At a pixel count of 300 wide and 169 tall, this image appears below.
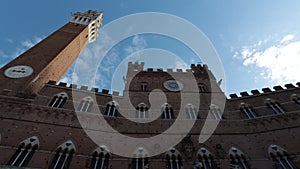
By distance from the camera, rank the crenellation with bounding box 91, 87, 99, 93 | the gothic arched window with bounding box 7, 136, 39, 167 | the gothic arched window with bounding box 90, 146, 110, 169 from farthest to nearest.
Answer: the crenellation with bounding box 91, 87, 99, 93, the gothic arched window with bounding box 90, 146, 110, 169, the gothic arched window with bounding box 7, 136, 39, 167

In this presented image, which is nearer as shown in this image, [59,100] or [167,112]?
[59,100]

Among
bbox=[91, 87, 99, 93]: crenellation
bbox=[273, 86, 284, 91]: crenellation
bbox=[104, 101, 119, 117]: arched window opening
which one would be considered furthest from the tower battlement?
bbox=[273, 86, 284, 91]: crenellation

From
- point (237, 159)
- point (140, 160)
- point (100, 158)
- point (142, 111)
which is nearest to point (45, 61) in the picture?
point (142, 111)

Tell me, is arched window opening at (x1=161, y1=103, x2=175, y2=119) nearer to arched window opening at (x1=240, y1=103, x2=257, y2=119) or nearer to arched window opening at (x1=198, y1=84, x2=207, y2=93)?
arched window opening at (x1=198, y1=84, x2=207, y2=93)

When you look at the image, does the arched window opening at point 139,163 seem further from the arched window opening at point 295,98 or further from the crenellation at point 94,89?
→ the arched window opening at point 295,98

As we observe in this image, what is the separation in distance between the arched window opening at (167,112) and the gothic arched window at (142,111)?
44.1 inches

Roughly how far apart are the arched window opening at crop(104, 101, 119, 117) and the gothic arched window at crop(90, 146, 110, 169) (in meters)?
3.12

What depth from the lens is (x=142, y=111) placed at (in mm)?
15977

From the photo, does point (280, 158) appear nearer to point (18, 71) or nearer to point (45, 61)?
point (45, 61)

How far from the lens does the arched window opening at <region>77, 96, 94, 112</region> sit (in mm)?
15258

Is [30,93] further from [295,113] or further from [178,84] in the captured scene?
[295,113]

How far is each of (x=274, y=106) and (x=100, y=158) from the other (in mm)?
11971

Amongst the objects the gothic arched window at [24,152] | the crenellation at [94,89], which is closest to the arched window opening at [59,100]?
the crenellation at [94,89]

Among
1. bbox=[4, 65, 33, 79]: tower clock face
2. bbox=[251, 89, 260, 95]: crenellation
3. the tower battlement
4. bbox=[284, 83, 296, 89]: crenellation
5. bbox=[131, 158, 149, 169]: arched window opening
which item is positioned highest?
the tower battlement
